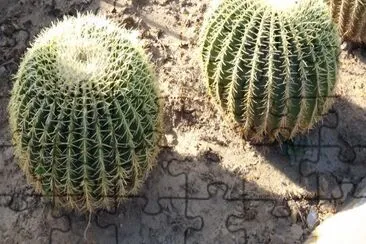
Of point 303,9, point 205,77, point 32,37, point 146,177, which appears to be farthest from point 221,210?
point 32,37

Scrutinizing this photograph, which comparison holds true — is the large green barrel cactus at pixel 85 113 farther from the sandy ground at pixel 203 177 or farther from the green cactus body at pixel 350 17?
the green cactus body at pixel 350 17

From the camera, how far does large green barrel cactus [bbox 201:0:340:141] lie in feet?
10.9

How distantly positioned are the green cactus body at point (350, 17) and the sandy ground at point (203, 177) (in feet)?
0.54

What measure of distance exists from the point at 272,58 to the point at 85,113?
3.21ft

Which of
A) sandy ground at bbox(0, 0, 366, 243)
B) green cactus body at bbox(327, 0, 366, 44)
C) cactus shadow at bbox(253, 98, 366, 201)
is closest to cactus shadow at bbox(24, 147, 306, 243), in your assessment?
sandy ground at bbox(0, 0, 366, 243)

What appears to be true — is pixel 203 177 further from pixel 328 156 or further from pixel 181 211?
pixel 328 156

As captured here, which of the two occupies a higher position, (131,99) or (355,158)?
(131,99)

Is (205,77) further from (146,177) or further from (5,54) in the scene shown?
(5,54)

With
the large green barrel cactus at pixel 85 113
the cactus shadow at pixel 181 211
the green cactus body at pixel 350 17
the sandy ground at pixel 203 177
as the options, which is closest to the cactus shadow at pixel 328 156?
the sandy ground at pixel 203 177

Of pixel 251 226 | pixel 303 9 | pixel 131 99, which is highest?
pixel 303 9

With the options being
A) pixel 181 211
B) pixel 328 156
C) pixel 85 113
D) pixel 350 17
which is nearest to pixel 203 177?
pixel 181 211

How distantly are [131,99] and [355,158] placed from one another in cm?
148

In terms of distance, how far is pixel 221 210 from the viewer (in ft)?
11.8

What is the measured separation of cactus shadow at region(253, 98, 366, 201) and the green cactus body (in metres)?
0.53
